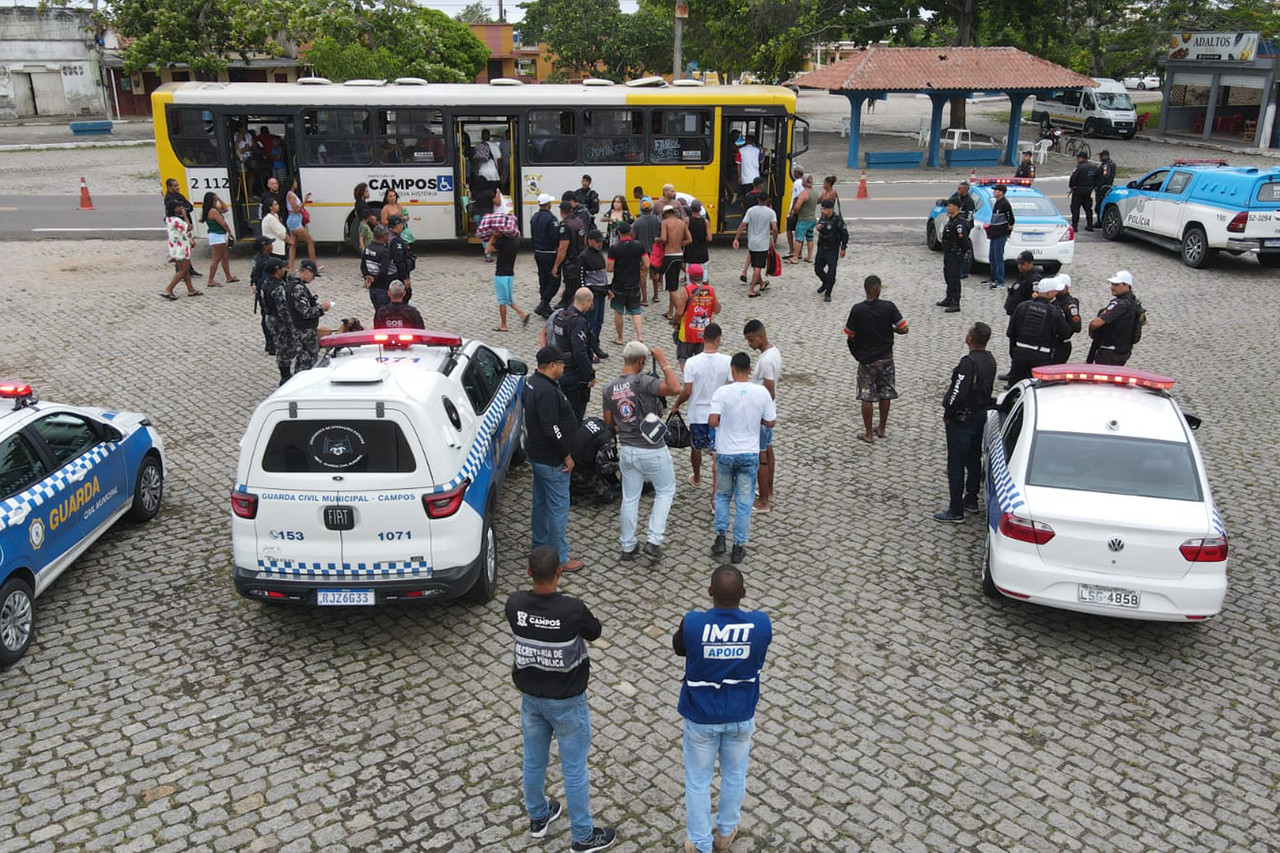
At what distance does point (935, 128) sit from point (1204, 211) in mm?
14876

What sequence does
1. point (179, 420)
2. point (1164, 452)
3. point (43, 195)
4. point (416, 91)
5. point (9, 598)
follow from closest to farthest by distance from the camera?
point (9, 598), point (1164, 452), point (179, 420), point (416, 91), point (43, 195)

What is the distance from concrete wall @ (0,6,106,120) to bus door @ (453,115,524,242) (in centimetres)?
3667

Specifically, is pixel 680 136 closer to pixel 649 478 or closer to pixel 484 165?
pixel 484 165

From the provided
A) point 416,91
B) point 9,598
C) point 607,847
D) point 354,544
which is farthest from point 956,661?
point 416,91

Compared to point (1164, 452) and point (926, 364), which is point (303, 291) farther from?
point (1164, 452)

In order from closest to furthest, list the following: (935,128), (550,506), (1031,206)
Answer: (550,506) → (1031,206) → (935,128)

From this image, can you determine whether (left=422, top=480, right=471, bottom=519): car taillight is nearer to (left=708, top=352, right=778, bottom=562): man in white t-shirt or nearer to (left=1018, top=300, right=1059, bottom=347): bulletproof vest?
(left=708, top=352, right=778, bottom=562): man in white t-shirt

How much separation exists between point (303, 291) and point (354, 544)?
5.30 meters

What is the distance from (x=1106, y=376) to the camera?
820cm

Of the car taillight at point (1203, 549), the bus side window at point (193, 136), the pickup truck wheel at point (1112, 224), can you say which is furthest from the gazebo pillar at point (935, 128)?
the car taillight at point (1203, 549)

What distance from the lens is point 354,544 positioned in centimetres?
681

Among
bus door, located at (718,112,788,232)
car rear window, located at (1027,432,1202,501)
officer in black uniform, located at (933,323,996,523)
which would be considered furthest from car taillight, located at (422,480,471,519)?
bus door, located at (718,112,788,232)

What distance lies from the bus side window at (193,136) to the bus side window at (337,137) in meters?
1.58

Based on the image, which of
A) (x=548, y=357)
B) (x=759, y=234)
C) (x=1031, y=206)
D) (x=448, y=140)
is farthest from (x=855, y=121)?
(x=548, y=357)
